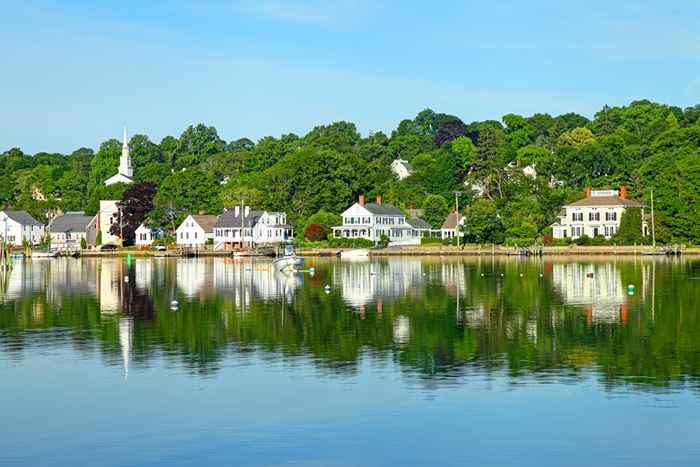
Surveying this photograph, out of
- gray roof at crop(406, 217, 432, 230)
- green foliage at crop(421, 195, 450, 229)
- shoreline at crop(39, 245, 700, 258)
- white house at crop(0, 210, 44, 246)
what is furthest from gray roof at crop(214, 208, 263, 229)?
white house at crop(0, 210, 44, 246)

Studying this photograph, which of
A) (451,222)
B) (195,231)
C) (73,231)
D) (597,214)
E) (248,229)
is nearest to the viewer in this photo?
(597,214)

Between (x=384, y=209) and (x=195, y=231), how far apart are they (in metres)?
27.4

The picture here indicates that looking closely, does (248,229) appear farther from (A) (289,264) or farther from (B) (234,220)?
(A) (289,264)

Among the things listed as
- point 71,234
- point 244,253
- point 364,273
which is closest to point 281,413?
point 364,273

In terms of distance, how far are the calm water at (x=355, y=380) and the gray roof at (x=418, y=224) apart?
87.8 m

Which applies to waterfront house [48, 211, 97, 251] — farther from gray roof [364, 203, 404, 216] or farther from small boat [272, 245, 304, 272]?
small boat [272, 245, 304, 272]

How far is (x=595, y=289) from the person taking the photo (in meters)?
64.4

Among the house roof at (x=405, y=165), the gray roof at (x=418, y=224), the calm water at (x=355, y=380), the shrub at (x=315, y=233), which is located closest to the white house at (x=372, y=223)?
the gray roof at (x=418, y=224)

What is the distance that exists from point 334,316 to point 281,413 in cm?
2323

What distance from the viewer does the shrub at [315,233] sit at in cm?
14038

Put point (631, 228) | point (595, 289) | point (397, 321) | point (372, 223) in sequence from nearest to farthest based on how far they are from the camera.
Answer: point (397, 321), point (595, 289), point (631, 228), point (372, 223)

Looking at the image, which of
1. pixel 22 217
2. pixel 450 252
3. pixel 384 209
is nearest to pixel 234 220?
pixel 384 209

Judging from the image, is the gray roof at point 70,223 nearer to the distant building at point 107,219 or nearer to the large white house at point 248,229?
the distant building at point 107,219

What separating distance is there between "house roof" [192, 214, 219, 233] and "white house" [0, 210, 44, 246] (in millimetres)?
36205
